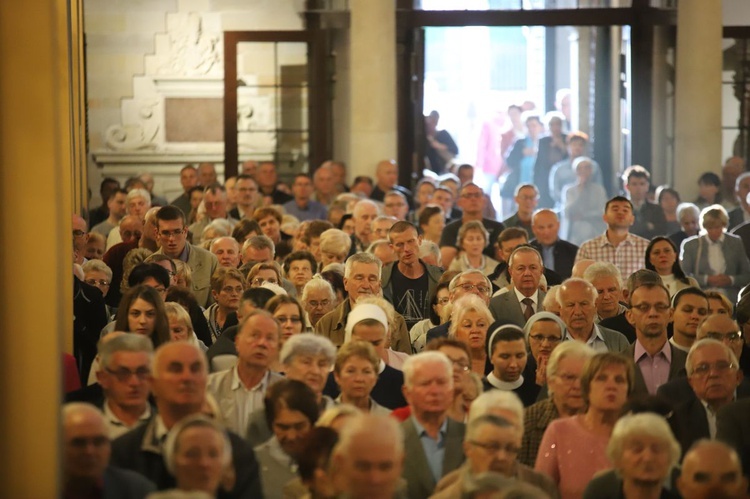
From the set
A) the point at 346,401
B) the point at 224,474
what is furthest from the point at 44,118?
the point at 346,401

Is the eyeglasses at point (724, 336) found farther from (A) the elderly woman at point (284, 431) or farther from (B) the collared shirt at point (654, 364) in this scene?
(A) the elderly woman at point (284, 431)

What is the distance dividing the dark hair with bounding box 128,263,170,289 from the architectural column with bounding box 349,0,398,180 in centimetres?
818

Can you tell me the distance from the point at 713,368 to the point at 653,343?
1214mm

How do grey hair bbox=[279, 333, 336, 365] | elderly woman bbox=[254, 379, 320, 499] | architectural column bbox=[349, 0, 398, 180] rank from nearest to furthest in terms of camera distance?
elderly woman bbox=[254, 379, 320, 499], grey hair bbox=[279, 333, 336, 365], architectural column bbox=[349, 0, 398, 180]

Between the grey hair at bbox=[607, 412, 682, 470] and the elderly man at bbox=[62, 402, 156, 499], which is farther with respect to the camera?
the grey hair at bbox=[607, 412, 682, 470]

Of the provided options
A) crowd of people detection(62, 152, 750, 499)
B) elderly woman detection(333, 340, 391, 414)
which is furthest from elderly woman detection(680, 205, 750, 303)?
elderly woman detection(333, 340, 391, 414)

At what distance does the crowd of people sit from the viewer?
5.90 metres

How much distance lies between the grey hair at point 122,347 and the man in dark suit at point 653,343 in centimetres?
302

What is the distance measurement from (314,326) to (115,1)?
1111 cm

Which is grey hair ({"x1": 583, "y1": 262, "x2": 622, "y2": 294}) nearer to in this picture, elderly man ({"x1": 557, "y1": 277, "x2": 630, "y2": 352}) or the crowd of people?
the crowd of people

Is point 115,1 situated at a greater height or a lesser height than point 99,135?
greater

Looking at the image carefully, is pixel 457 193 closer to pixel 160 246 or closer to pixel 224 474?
pixel 160 246

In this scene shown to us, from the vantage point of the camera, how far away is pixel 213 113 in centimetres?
1991

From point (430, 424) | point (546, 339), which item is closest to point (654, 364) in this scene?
point (546, 339)
